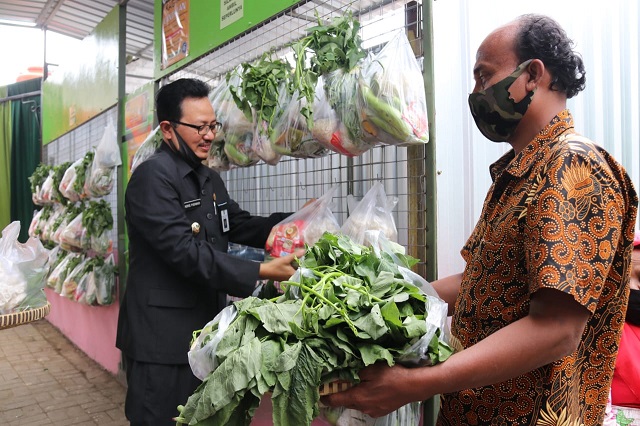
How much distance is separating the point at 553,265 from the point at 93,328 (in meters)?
5.99

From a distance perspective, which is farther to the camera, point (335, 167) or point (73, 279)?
point (73, 279)

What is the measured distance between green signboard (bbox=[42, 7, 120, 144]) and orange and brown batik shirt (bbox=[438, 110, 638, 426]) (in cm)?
478

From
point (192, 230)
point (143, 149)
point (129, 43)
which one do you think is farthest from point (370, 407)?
point (129, 43)

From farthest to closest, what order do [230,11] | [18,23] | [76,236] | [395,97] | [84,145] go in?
[18,23]
[84,145]
[76,236]
[230,11]
[395,97]

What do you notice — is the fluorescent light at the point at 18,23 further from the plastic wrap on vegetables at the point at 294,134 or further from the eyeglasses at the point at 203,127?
the plastic wrap on vegetables at the point at 294,134

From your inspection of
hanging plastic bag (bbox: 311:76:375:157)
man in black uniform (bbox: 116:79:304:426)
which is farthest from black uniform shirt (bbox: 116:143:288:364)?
hanging plastic bag (bbox: 311:76:375:157)

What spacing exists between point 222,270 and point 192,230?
34 centimetres

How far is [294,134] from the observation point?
221 cm

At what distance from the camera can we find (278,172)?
10.1 ft

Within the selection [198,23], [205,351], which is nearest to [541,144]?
[205,351]

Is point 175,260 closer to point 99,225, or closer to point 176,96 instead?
point 176,96

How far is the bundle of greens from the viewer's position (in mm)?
1112


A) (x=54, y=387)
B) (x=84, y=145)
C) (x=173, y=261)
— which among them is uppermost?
(x=84, y=145)

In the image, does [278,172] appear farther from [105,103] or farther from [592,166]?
[105,103]
